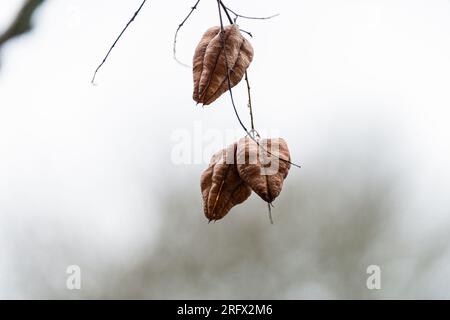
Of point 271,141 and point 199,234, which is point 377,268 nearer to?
point 199,234

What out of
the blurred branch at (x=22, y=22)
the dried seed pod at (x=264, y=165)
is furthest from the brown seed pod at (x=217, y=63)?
the blurred branch at (x=22, y=22)

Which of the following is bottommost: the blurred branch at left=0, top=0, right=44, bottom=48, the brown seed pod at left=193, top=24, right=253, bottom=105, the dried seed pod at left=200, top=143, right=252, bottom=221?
the dried seed pod at left=200, top=143, right=252, bottom=221

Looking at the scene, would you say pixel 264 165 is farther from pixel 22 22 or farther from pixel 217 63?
pixel 22 22

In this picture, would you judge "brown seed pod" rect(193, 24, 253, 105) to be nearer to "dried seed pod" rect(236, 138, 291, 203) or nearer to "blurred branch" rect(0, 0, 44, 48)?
"dried seed pod" rect(236, 138, 291, 203)

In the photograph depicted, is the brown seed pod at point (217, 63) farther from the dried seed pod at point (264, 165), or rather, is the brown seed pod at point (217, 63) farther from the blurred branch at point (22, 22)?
the blurred branch at point (22, 22)

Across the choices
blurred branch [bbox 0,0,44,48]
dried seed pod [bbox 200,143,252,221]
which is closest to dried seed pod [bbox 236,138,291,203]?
dried seed pod [bbox 200,143,252,221]

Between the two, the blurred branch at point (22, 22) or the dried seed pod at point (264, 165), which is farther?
the blurred branch at point (22, 22)

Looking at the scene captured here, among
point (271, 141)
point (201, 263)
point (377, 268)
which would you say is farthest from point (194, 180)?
point (271, 141)
